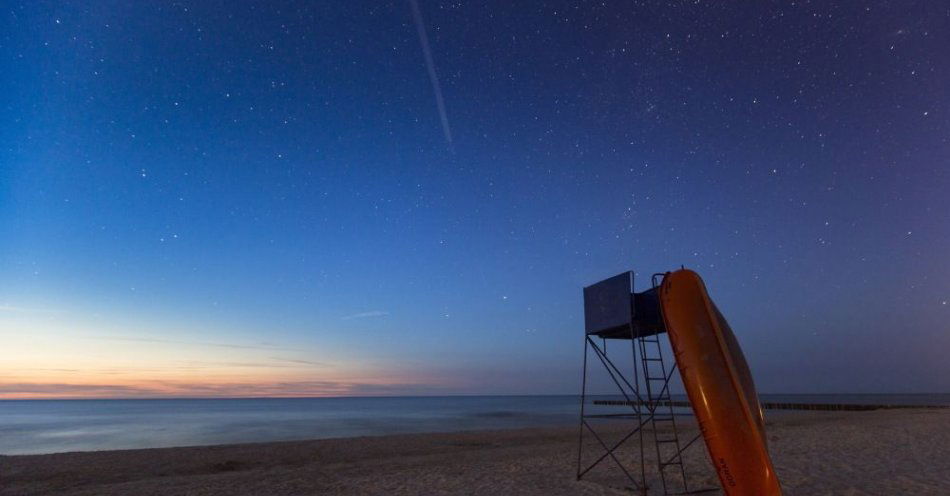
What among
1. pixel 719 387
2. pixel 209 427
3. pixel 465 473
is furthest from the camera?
pixel 209 427

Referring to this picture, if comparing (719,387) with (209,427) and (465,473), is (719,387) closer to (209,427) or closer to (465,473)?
(465,473)

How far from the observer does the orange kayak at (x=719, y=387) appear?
8.26 meters

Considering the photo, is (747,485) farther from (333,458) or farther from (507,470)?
(333,458)

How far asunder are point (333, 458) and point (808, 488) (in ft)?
63.8

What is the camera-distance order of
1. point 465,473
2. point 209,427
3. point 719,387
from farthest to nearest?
point 209,427
point 465,473
point 719,387

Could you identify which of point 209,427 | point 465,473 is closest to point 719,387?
point 465,473

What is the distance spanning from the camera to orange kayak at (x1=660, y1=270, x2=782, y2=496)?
8.26m

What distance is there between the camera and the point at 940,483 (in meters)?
11.7

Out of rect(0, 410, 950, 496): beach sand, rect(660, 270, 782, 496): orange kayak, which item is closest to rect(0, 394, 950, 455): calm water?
rect(0, 410, 950, 496): beach sand

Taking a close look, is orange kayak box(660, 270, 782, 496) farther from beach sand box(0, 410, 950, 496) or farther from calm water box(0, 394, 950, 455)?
calm water box(0, 394, 950, 455)

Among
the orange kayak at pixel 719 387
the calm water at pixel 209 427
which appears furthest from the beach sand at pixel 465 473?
the calm water at pixel 209 427

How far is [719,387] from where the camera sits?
8.73 meters

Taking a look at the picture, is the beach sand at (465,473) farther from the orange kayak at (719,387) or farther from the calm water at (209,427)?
the calm water at (209,427)

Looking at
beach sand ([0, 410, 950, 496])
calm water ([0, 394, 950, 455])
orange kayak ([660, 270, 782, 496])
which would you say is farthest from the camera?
calm water ([0, 394, 950, 455])
